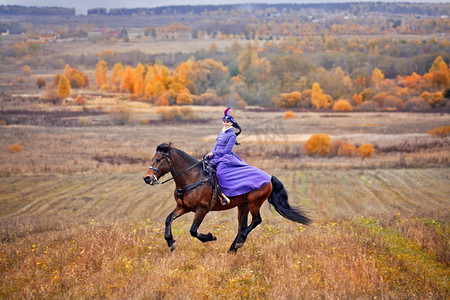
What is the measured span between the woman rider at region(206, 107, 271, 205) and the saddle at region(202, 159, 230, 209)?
0.05 m

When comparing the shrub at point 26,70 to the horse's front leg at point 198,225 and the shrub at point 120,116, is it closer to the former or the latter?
the shrub at point 120,116

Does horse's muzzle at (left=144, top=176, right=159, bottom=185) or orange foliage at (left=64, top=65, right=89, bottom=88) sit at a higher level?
horse's muzzle at (left=144, top=176, right=159, bottom=185)

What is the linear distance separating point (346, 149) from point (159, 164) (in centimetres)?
4276

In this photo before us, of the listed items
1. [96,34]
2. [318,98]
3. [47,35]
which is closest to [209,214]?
[47,35]

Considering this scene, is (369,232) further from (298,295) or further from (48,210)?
(48,210)

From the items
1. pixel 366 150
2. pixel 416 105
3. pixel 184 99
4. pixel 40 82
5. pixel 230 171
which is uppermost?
pixel 230 171

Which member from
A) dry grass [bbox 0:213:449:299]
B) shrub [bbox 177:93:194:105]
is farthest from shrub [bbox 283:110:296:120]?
dry grass [bbox 0:213:449:299]

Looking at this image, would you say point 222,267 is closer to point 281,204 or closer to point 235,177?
point 235,177

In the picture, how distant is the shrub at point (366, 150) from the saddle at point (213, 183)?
35.8 m

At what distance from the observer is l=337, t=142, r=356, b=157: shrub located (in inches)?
1847

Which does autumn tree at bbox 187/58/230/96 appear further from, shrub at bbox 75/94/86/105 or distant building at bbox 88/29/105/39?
distant building at bbox 88/29/105/39

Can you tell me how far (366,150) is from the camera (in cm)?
4509

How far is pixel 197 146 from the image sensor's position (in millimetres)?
48812

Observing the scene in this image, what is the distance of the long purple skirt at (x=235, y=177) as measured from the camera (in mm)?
9164
